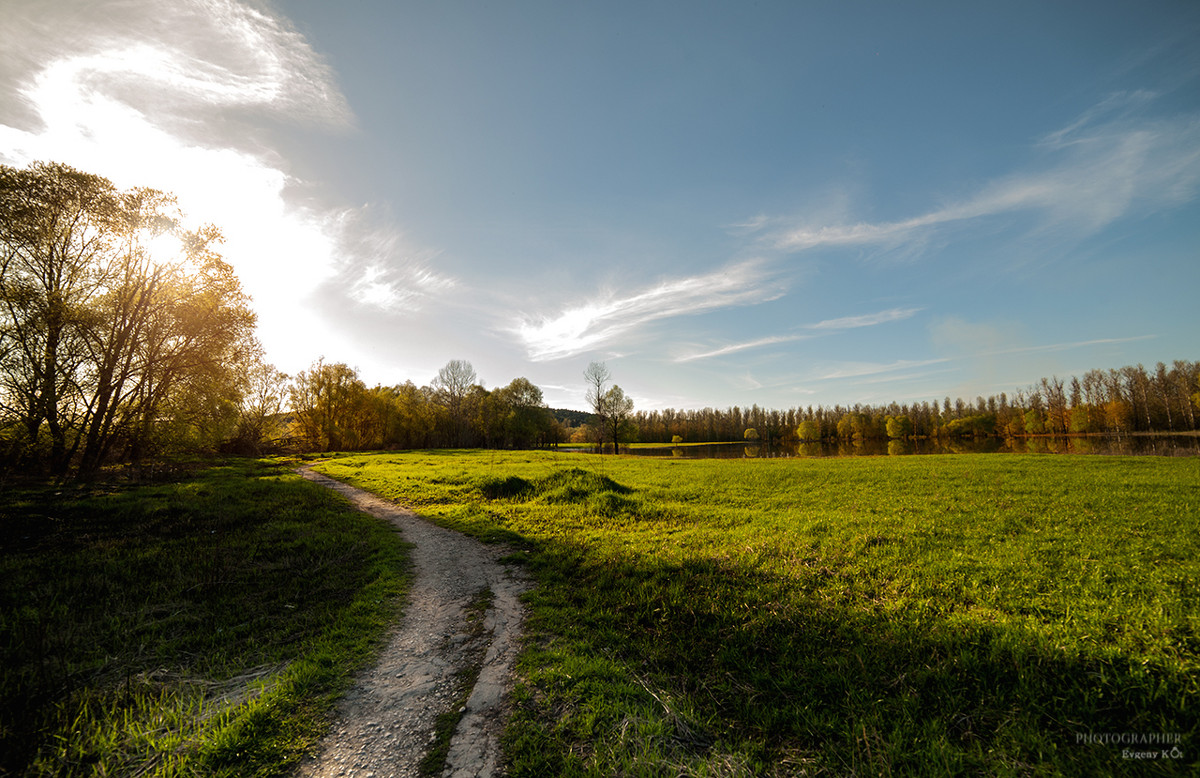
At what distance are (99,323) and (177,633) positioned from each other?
21.9m

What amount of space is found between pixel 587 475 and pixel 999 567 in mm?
14884

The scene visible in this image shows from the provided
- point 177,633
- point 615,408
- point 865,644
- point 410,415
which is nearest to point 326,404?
point 410,415

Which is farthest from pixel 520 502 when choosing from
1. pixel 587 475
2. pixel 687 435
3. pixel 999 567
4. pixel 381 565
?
pixel 687 435

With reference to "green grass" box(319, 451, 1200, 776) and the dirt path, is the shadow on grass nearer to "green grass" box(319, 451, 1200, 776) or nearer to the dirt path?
"green grass" box(319, 451, 1200, 776)

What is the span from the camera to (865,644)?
5.32m

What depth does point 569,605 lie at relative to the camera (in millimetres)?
7391

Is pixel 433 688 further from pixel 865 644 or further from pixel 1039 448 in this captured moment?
pixel 1039 448

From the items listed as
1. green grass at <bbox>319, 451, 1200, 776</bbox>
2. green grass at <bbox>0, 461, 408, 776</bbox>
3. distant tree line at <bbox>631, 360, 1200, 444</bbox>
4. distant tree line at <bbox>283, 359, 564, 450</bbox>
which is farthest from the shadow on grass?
distant tree line at <bbox>631, 360, 1200, 444</bbox>

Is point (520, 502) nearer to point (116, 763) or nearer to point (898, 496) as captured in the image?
point (116, 763)

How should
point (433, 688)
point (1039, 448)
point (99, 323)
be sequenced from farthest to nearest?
point (1039, 448) < point (99, 323) < point (433, 688)

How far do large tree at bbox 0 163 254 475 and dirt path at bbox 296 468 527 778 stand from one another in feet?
73.4

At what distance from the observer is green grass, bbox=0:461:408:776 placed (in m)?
3.81

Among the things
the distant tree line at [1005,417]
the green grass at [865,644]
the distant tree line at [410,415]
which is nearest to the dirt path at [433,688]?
the green grass at [865,644]

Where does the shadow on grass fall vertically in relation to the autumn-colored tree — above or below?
below
